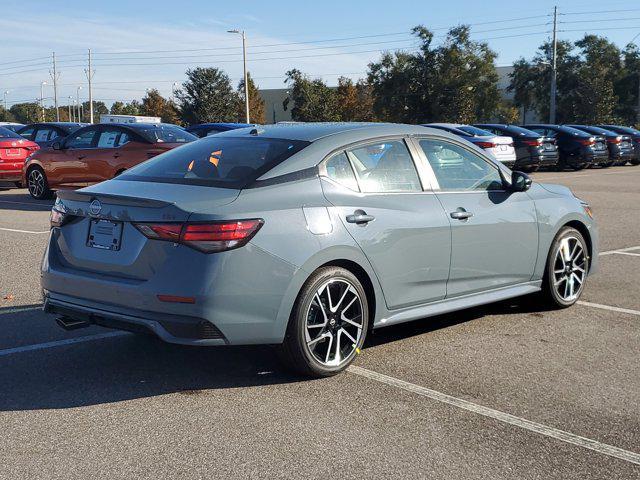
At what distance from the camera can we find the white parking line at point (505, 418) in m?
3.86

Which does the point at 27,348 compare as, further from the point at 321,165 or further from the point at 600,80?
the point at 600,80

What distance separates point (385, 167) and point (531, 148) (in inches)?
838

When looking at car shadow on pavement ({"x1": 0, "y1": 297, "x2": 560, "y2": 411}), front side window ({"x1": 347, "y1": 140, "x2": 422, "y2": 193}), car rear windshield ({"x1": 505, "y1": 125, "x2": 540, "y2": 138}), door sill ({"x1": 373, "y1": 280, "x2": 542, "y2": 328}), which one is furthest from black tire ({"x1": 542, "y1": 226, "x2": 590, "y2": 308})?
car rear windshield ({"x1": 505, "y1": 125, "x2": 540, "y2": 138})

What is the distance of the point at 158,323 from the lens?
14.6ft

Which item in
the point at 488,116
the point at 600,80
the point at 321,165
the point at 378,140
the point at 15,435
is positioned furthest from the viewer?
the point at 488,116

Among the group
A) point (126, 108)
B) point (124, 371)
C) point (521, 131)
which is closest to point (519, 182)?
point (124, 371)

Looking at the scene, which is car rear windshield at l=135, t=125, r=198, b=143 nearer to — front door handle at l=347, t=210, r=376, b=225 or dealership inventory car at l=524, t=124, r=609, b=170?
front door handle at l=347, t=210, r=376, b=225

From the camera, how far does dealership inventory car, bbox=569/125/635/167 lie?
2978cm

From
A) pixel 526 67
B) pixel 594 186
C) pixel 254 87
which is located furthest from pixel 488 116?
pixel 594 186

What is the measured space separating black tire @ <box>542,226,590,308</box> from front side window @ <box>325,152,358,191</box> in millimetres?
2201

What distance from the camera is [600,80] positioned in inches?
2670

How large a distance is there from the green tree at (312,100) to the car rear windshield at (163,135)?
2123 inches

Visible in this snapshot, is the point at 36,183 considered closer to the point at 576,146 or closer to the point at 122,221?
the point at 122,221

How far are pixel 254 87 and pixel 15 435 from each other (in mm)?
76560
